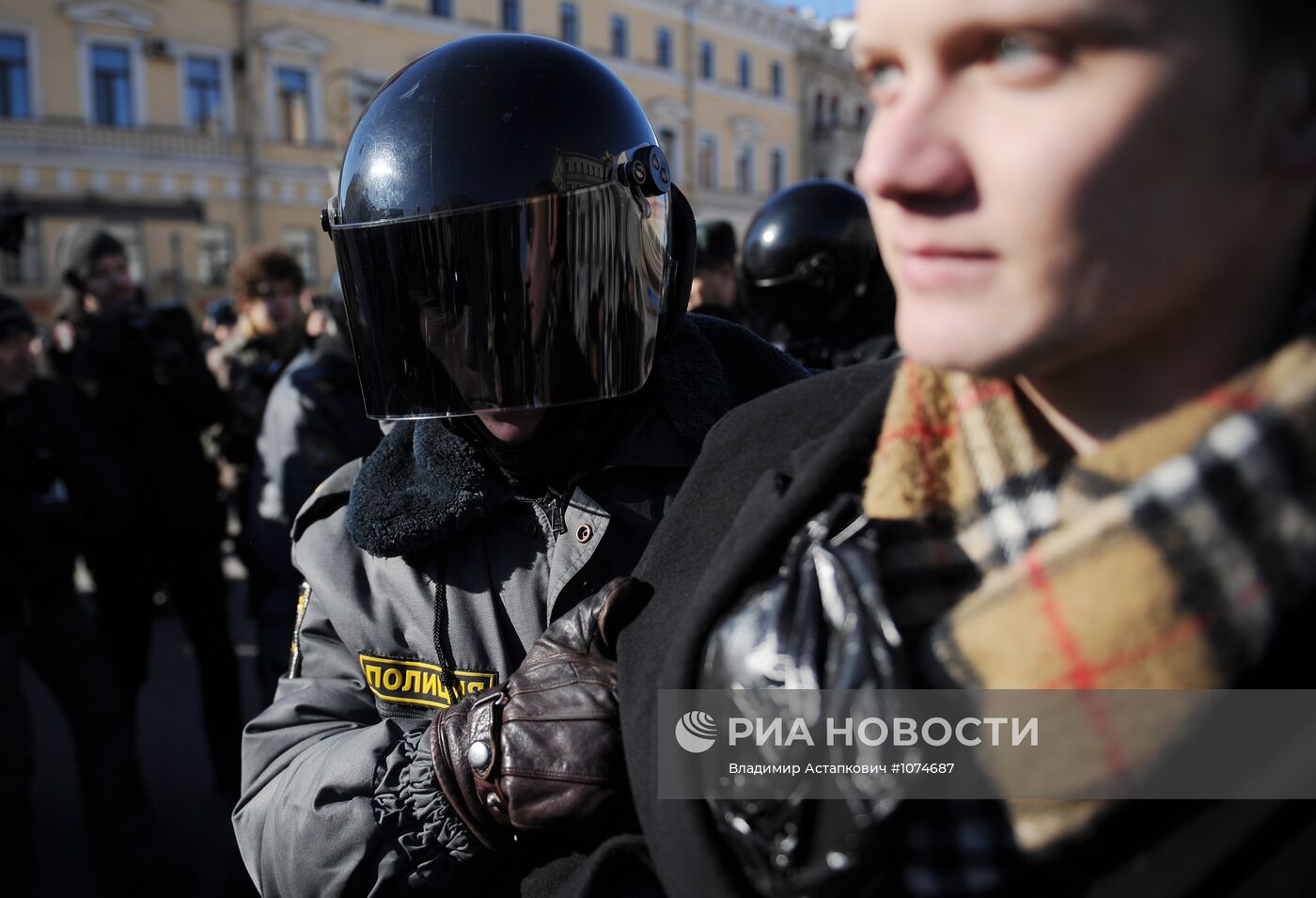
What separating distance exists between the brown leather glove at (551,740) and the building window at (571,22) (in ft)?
83.2

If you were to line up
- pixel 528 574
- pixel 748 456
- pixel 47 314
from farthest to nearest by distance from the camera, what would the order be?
1. pixel 47 314
2. pixel 528 574
3. pixel 748 456

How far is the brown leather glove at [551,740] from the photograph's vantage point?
37.8 inches

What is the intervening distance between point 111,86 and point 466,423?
786 inches

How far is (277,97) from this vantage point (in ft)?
64.5

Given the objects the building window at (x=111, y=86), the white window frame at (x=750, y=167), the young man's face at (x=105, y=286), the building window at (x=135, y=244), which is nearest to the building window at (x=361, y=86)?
the building window at (x=111, y=86)

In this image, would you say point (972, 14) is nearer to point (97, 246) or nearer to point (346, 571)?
point (346, 571)

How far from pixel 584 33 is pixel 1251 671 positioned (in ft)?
86.1

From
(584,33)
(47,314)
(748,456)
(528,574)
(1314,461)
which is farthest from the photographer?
(584,33)

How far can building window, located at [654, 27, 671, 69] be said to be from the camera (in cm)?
2647

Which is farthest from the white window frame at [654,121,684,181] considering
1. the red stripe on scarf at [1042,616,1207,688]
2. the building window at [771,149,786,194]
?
the red stripe on scarf at [1042,616,1207,688]

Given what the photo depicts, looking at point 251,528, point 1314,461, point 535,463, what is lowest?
point 251,528

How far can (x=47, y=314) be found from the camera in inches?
659

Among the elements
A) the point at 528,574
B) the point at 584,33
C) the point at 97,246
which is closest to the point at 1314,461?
the point at 528,574

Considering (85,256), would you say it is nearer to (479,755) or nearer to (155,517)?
(155,517)
